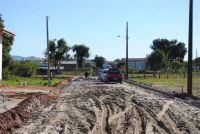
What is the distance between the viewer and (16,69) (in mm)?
79312

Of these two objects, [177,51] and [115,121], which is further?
[177,51]

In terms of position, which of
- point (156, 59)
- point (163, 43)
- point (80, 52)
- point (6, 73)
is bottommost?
point (6, 73)

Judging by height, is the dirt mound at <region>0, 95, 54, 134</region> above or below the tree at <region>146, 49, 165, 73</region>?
below

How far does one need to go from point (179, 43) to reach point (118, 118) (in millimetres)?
139633

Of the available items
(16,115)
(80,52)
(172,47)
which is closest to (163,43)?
(172,47)

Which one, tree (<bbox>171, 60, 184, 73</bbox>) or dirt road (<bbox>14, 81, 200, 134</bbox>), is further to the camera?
tree (<bbox>171, 60, 184, 73</bbox>)

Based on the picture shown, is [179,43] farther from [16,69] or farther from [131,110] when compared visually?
[131,110]

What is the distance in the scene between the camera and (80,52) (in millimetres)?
130250

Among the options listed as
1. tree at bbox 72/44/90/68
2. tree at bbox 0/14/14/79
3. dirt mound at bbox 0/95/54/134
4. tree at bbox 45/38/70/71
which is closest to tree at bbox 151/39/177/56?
tree at bbox 72/44/90/68

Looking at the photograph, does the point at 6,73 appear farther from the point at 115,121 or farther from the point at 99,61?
the point at 99,61

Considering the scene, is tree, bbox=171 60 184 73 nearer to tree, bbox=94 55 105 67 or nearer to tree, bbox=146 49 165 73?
tree, bbox=146 49 165 73

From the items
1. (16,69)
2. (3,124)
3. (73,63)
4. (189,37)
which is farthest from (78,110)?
(73,63)

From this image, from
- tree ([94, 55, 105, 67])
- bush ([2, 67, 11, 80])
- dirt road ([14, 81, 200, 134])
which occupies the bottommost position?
dirt road ([14, 81, 200, 134])

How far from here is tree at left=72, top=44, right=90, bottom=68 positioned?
12950 cm
